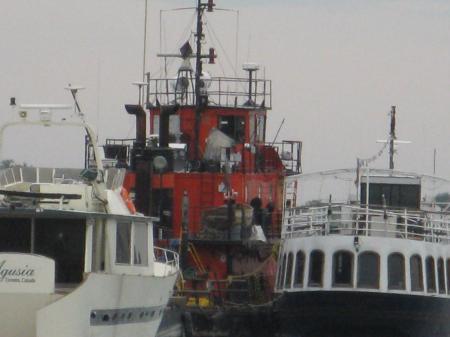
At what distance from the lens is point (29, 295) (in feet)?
79.7

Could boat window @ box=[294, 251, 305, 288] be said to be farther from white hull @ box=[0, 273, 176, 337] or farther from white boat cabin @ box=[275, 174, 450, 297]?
white hull @ box=[0, 273, 176, 337]

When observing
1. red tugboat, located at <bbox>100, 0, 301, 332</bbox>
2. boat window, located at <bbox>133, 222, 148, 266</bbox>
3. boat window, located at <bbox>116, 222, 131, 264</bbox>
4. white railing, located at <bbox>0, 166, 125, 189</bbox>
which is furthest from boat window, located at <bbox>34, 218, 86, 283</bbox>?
red tugboat, located at <bbox>100, 0, 301, 332</bbox>

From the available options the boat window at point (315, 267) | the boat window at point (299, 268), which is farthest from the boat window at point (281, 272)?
the boat window at point (315, 267)

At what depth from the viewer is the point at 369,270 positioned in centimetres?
3706

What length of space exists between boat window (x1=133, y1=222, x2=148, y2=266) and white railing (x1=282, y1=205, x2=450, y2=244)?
375 inches

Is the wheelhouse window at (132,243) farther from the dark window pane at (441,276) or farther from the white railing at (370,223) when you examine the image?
the dark window pane at (441,276)

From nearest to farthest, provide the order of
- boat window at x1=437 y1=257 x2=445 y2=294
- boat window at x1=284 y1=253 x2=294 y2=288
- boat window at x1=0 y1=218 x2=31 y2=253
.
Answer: boat window at x1=0 y1=218 x2=31 y2=253
boat window at x1=437 y1=257 x2=445 y2=294
boat window at x1=284 y1=253 x2=294 y2=288

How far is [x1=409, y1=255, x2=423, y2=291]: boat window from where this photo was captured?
37.5m

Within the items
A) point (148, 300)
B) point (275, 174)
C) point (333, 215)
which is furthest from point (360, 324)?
point (275, 174)

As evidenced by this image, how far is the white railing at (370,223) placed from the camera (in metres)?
37.9

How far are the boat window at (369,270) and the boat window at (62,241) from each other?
1146cm

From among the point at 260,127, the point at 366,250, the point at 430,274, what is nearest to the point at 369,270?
the point at 366,250

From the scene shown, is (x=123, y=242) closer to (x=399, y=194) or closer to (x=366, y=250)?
(x=366, y=250)

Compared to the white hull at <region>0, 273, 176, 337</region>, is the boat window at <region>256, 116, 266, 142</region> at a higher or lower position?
higher
